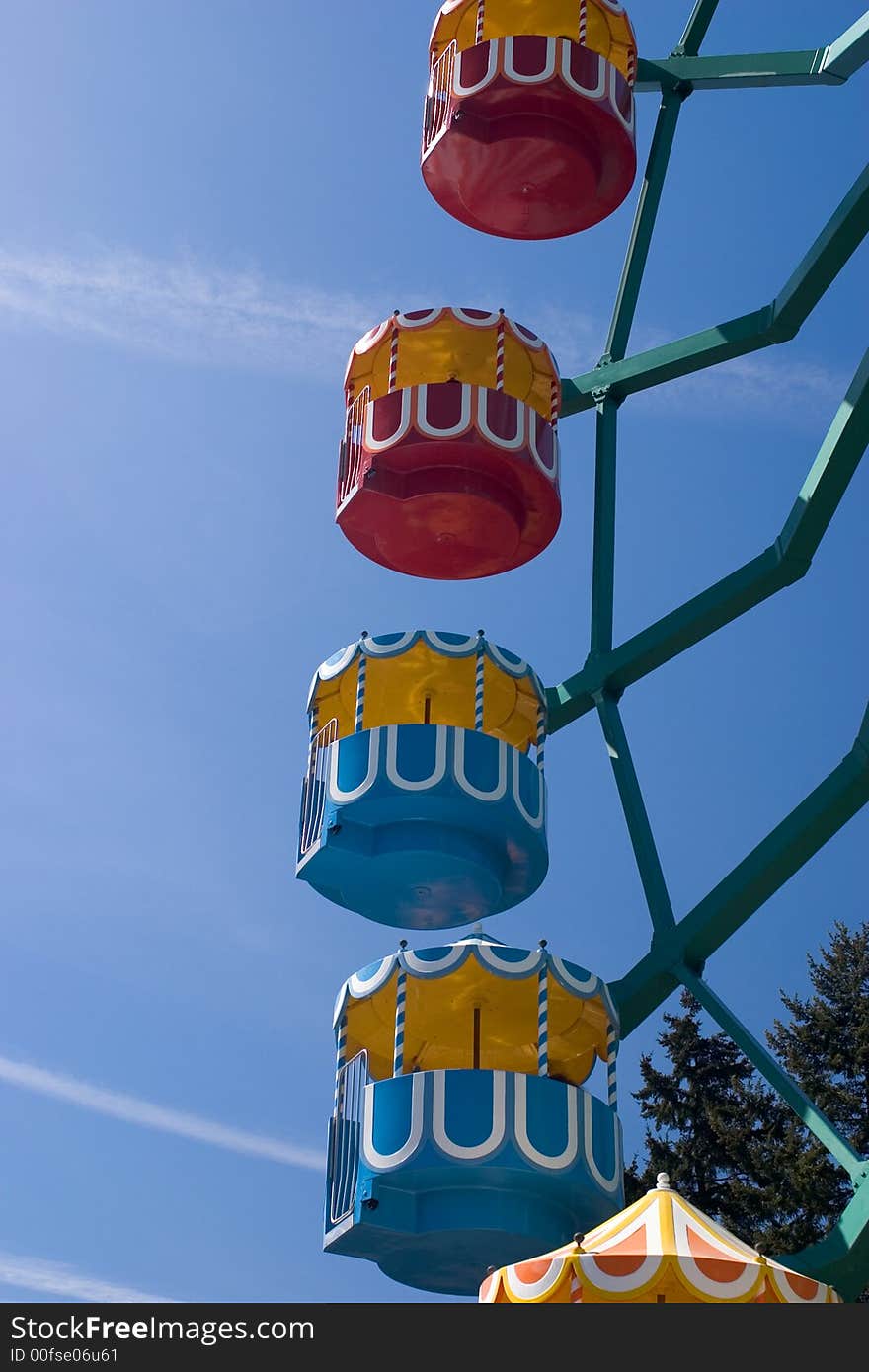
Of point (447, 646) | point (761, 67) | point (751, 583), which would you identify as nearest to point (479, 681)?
point (447, 646)

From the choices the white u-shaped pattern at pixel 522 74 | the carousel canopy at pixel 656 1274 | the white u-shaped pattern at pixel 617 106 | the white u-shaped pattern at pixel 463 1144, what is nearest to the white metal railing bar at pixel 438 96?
the white u-shaped pattern at pixel 522 74

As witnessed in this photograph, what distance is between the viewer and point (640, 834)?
1908 cm

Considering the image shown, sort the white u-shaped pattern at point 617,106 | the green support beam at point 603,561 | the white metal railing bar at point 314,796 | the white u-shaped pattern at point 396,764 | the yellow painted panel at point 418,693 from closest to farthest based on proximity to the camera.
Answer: the white u-shaped pattern at point 396,764, the white metal railing bar at point 314,796, the yellow painted panel at point 418,693, the white u-shaped pattern at point 617,106, the green support beam at point 603,561

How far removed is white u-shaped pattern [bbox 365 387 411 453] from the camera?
18.1 metres

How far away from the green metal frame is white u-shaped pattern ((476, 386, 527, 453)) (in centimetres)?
255

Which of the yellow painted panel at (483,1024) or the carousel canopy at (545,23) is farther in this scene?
the carousel canopy at (545,23)

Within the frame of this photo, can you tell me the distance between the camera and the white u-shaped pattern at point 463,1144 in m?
14.4

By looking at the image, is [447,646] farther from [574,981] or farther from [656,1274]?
[656,1274]

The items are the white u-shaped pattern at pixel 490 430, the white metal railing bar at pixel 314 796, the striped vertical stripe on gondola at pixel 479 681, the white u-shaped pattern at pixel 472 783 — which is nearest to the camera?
the white u-shaped pattern at pixel 472 783

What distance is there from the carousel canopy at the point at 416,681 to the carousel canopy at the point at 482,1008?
8.43ft

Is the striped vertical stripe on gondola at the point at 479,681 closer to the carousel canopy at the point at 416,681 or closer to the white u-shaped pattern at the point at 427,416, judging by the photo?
the carousel canopy at the point at 416,681

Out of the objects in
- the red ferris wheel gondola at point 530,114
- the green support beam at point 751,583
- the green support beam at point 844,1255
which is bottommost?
the green support beam at point 844,1255

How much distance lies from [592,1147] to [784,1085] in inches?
83.2
